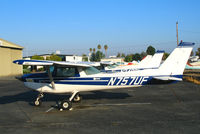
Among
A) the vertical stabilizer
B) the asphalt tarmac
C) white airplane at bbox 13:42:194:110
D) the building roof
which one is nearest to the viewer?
the asphalt tarmac

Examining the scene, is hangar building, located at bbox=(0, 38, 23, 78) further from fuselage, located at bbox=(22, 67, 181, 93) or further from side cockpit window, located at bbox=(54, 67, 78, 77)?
side cockpit window, located at bbox=(54, 67, 78, 77)

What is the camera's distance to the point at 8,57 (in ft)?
126

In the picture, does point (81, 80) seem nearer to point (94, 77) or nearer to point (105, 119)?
point (94, 77)

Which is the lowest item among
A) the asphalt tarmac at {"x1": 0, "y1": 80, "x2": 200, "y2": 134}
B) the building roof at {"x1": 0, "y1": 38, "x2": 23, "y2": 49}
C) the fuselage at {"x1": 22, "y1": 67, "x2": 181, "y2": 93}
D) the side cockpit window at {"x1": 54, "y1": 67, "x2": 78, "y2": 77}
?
the asphalt tarmac at {"x1": 0, "y1": 80, "x2": 200, "y2": 134}

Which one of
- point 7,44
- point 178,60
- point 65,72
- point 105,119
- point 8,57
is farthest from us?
point 8,57

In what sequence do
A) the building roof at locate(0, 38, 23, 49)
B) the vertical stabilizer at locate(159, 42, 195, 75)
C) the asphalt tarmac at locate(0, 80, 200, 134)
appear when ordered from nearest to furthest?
the asphalt tarmac at locate(0, 80, 200, 134)
the vertical stabilizer at locate(159, 42, 195, 75)
the building roof at locate(0, 38, 23, 49)

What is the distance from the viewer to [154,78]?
8898mm

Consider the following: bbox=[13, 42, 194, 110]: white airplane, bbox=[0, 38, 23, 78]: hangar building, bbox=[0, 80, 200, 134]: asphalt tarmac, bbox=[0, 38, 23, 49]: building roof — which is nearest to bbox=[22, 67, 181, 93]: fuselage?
bbox=[13, 42, 194, 110]: white airplane

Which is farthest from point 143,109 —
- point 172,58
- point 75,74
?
point 75,74

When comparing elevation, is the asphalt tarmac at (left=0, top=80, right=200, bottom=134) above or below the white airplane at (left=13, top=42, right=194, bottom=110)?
below

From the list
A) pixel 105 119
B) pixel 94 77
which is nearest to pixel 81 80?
pixel 94 77

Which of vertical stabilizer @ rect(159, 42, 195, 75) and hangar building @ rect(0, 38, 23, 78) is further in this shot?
hangar building @ rect(0, 38, 23, 78)

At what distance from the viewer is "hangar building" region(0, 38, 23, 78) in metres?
36.4

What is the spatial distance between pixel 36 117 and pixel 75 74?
273 cm
